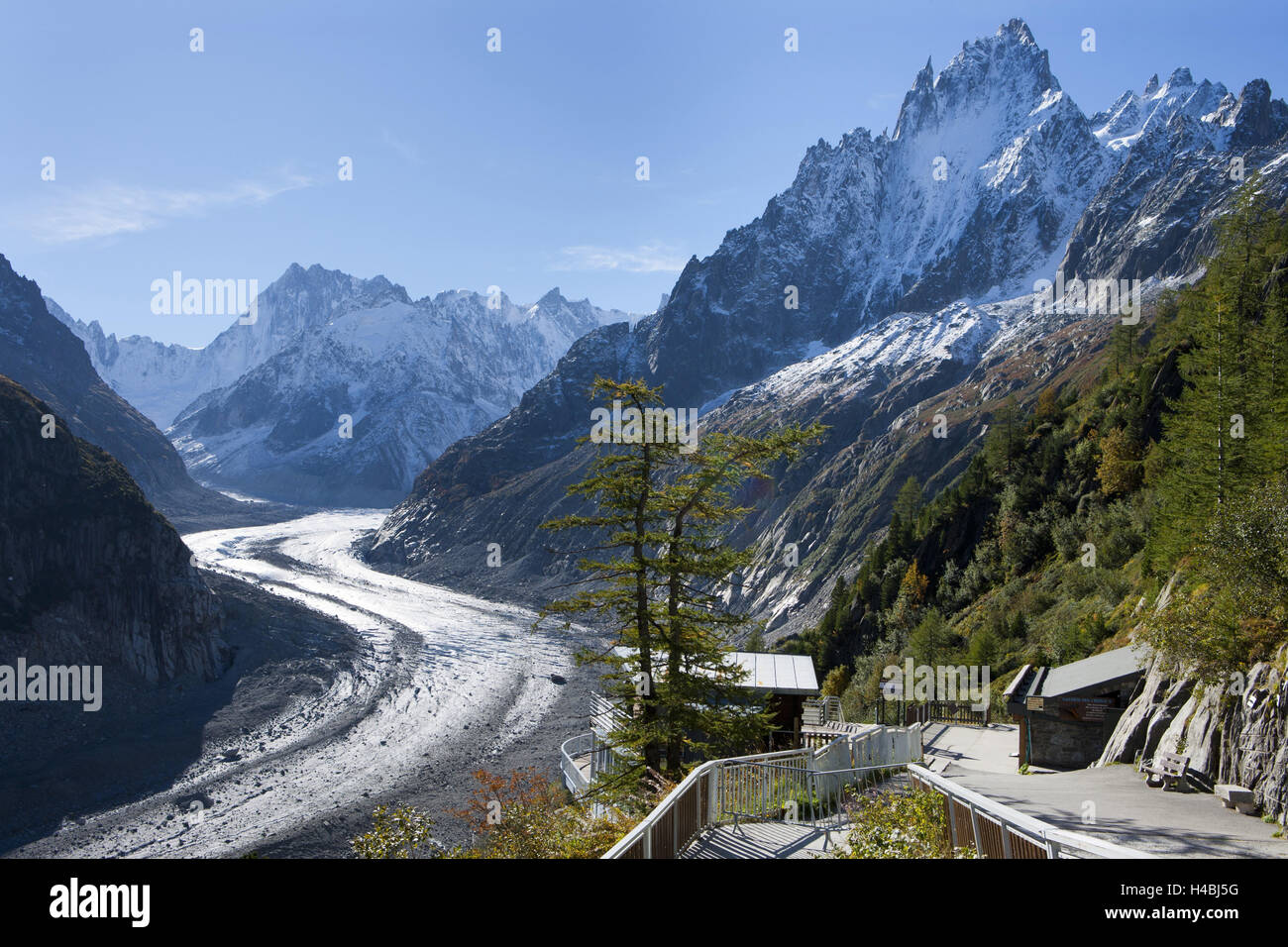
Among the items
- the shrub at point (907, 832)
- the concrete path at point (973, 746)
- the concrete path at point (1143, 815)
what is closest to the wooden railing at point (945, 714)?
the concrete path at point (973, 746)

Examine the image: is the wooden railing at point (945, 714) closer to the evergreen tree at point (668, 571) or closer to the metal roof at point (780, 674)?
the metal roof at point (780, 674)

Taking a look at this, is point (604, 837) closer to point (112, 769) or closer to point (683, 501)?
point (683, 501)

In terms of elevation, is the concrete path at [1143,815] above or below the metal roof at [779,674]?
above

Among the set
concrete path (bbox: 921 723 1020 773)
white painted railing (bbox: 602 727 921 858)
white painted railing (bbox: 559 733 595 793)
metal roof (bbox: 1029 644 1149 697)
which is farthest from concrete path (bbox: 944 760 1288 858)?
white painted railing (bbox: 559 733 595 793)

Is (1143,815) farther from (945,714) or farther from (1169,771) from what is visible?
(945,714)

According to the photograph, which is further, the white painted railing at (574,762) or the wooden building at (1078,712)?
the white painted railing at (574,762)

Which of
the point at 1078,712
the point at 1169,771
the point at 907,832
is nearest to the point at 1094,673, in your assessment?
the point at 1078,712
